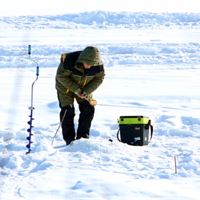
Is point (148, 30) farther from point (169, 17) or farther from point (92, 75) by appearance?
point (92, 75)

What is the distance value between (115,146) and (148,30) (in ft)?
64.9

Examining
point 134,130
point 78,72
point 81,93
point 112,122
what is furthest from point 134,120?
point 112,122

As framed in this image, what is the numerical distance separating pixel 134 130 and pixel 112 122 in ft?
4.87

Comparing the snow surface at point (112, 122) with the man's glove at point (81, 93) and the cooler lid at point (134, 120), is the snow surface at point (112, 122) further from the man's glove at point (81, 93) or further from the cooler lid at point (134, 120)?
the man's glove at point (81, 93)

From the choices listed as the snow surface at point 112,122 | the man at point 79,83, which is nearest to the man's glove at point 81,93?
the man at point 79,83

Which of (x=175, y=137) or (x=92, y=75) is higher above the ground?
(x=92, y=75)

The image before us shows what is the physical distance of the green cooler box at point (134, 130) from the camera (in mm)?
5445

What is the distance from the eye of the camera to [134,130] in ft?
18.0

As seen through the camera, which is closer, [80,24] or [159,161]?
[159,161]

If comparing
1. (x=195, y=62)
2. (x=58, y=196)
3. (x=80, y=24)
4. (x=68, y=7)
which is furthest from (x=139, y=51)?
(x=68, y=7)

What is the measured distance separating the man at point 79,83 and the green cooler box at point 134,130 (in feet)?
1.56

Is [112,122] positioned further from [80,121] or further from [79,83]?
[79,83]

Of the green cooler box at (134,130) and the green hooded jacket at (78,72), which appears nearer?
the green hooded jacket at (78,72)

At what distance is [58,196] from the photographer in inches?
130
